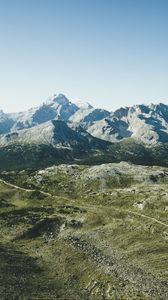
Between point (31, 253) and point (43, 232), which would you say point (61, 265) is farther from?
point (43, 232)

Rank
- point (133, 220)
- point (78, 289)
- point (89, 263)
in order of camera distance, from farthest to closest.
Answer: point (133, 220) < point (89, 263) < point (78, 289)

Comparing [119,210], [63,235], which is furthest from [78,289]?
[119,210]

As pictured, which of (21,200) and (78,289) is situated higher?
(78,289)

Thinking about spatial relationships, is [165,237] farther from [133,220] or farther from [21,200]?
[21,200]

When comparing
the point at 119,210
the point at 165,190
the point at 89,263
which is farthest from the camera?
the point at 165,190

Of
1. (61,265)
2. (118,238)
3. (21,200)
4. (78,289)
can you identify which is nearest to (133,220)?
(118,238)

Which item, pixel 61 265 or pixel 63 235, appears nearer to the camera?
pixel 61 265
